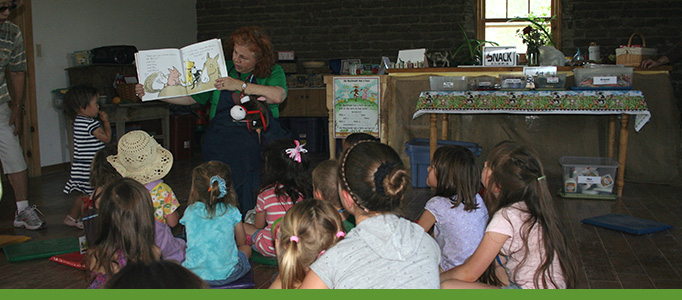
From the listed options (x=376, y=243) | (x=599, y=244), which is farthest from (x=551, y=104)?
(x=376, y=243)

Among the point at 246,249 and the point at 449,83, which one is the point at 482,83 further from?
the point at 246,249

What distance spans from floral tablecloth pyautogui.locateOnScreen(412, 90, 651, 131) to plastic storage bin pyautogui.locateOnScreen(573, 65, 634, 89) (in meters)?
0.09

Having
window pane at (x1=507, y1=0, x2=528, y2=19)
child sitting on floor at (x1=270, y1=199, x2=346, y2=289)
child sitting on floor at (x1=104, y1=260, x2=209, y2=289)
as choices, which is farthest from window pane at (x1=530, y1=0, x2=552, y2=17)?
child sitting on floor at (x1=104, y1=260, x2=209, y2=289)

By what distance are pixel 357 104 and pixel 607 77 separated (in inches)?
87.3

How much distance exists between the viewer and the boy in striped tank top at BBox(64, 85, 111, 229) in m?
3.98

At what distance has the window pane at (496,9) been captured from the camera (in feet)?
29.1

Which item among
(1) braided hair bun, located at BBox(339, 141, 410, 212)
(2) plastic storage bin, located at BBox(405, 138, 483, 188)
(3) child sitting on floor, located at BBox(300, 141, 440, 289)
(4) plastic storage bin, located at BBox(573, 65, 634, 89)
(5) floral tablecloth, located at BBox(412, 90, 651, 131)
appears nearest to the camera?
(3) child sitting on floor, located at BBox(300, 141, 440, 289)

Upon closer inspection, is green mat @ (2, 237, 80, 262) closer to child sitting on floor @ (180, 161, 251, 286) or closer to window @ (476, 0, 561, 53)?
child sitting on floor @ (180, 161, 251, 286)

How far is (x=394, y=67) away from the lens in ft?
19.2

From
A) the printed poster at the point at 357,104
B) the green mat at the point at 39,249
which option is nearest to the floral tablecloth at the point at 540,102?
the printed poster at the point at 357,104

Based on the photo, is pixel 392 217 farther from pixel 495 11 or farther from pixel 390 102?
pixel 495 11

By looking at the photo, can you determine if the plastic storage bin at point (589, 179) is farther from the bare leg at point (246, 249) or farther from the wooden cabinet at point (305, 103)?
the wooden cabinet at point (305, 103)

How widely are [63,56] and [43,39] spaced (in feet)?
1.11

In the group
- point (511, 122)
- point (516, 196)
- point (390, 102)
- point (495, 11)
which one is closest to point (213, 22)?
point (495, 11)
